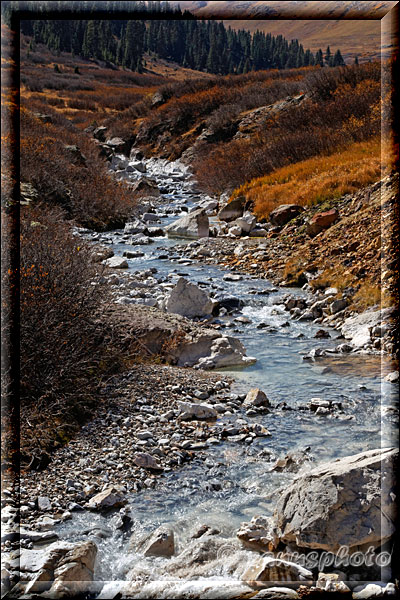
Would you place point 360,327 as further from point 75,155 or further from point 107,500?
point 75,155

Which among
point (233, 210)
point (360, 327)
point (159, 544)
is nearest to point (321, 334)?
point (360, 327)

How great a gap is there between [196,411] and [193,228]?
38.7ft

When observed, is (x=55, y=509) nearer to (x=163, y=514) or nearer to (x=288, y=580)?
(x=163, y=514)

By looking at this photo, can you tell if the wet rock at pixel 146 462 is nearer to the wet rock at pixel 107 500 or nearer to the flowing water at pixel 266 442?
the flowing water at pixel 266 442

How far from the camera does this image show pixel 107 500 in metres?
4.45

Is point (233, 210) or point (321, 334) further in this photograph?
point (233, 210)

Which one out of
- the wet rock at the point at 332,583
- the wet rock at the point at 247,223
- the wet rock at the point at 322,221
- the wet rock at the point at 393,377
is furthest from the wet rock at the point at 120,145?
the wet rock at the point at 332,583

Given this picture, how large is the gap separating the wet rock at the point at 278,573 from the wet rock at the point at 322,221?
39.2 feet

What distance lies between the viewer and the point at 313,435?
19.4 ft

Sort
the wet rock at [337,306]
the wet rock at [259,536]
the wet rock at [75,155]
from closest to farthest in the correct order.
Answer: the wet rock at [259,536]
the wet rock at [337,306]
the wet rock at [75,155]

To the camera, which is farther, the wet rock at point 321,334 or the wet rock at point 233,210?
the wet rock at point 233,210

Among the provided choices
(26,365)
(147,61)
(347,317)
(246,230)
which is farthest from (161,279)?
(147,61)

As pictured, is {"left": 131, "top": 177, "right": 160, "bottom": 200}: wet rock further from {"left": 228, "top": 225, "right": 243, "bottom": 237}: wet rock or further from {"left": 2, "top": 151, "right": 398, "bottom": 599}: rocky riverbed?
{"left": 2, "top": 151, "right": 398, "bottom": 599}: rocky riverbed

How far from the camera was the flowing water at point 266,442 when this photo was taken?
4180mm
